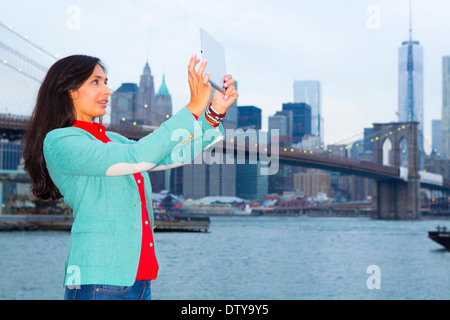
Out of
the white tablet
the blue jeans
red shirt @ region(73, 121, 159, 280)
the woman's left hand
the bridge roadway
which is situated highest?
the bridge roadway

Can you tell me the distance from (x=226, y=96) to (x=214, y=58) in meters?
0.12

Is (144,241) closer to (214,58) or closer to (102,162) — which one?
(102,162)

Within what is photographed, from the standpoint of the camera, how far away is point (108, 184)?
211 centimetres

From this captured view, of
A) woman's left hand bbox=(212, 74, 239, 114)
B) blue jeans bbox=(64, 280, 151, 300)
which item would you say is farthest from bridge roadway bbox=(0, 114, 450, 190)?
blue jeans bbox=(64, 280, 151, 300)

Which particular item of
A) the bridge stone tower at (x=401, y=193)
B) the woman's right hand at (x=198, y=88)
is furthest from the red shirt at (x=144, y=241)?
the bridge stone tower at (x=401, y=193)

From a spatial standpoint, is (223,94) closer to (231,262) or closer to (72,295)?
(72,295)

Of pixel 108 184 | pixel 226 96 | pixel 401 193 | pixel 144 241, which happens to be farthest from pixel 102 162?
pixel 401 193

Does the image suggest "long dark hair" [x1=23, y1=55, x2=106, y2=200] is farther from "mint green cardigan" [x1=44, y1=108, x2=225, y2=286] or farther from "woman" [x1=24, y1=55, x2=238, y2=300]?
"mint green cardigan" [x1=44, y1=108, x2=225, y2=286]

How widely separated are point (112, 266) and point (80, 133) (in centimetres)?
45

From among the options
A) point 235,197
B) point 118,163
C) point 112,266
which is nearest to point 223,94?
point 118,163

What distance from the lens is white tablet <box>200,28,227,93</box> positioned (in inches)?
73.0

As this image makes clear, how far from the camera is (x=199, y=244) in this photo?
2031 inches
